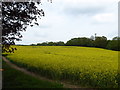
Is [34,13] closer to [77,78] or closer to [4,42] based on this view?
[4,42]

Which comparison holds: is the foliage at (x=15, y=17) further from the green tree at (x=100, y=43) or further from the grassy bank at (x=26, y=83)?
the green tree at (x=100, y=43)

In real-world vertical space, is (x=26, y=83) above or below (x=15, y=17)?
below

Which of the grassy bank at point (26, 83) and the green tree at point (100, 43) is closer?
the grassy bank at point (26, 83)

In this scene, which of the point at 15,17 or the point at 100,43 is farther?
the point at 100,43

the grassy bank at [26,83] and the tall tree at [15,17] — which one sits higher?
the tall tree at [15,17]

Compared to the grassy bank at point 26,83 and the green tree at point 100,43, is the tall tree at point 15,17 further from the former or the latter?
the green tree at point 100,43

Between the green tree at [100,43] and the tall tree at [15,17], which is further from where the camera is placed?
the green tree at [100,43]

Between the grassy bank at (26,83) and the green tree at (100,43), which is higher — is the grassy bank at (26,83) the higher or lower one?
the lower one

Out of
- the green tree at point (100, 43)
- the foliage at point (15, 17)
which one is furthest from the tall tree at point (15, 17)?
the green tree at point (100, 43)

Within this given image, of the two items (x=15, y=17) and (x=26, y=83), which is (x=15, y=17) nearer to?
(x=15, y=17)

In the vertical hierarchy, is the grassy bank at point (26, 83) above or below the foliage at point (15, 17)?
below

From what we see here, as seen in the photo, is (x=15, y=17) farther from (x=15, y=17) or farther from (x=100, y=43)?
(x=100, y=43)

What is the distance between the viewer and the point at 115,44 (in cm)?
5966

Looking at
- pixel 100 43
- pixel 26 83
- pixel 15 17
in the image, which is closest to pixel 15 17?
pixel 15 17
